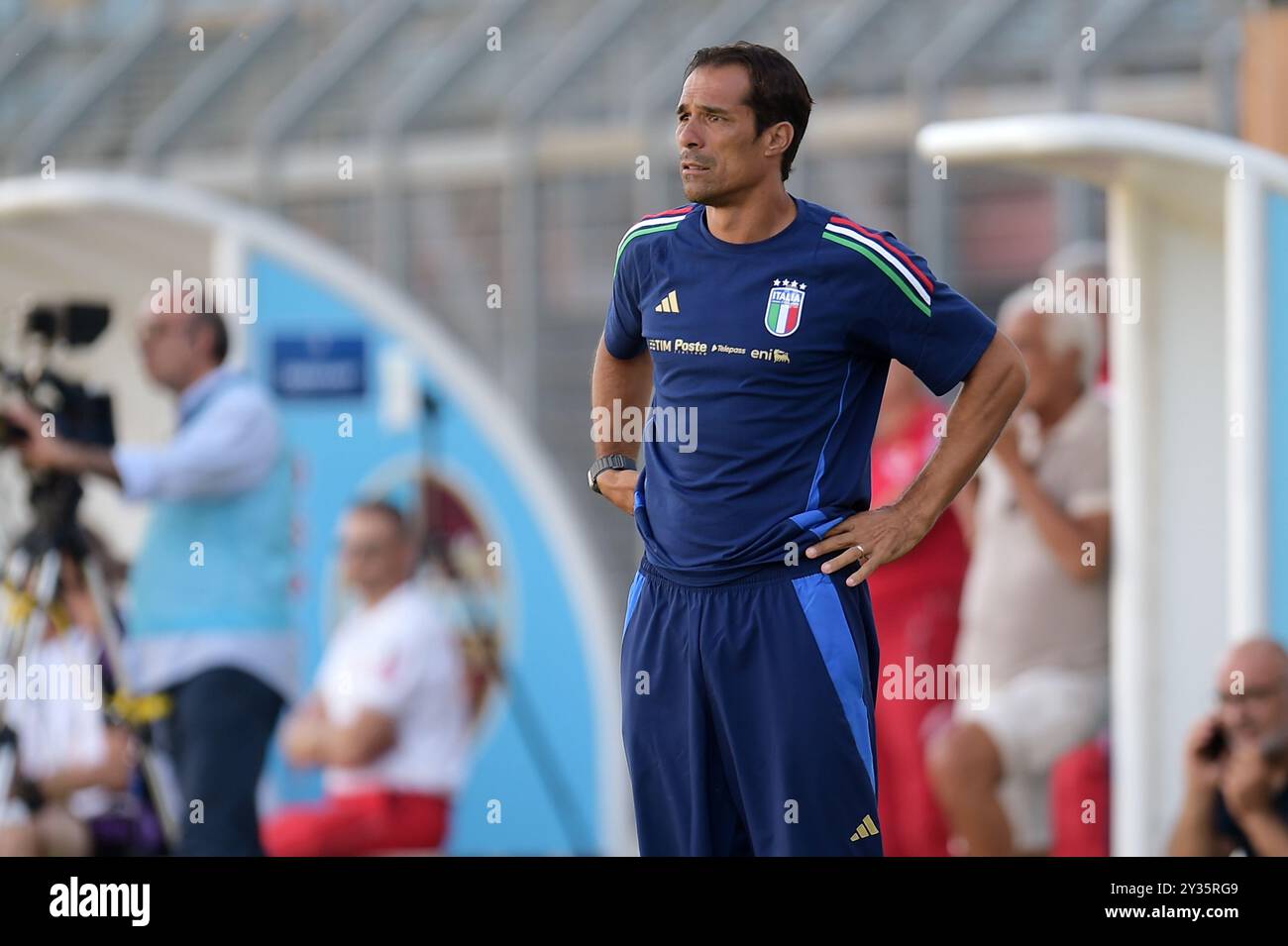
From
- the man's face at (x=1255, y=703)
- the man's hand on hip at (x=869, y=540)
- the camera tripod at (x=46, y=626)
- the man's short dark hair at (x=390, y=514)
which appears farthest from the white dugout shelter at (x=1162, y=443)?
the camera tripod at (x=46, y=626)

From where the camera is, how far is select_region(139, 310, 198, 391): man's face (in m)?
6.60

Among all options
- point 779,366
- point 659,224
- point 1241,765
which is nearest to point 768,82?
point 659,224

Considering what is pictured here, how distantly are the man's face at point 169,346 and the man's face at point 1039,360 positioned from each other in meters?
2.41

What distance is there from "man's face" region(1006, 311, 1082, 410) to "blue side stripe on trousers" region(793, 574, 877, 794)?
122 inches

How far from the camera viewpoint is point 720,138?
3.43m

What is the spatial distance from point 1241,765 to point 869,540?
7.66 feet

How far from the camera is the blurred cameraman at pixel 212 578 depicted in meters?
6.45

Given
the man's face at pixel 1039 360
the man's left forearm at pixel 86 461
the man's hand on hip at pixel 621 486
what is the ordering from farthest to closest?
1. the man's face at pixel 1039 360
2. the man's left forearm at pixel 86 461
3. the man's hand on hip at pixel 621 486

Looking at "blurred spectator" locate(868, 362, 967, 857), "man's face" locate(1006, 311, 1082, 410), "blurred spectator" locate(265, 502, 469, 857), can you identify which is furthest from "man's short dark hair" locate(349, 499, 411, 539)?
"man's face" locate(1006, 311, 1082, 410)

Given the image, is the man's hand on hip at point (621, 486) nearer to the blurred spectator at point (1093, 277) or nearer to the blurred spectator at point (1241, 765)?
the blurred spectator at point (1241, 765)

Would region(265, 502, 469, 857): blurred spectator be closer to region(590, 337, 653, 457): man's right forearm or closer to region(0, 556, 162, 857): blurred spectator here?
region(0, 556, 162, 857): blurred spectator

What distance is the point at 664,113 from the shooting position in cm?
841

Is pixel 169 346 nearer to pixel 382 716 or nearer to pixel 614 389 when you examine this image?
pixel 382 716
